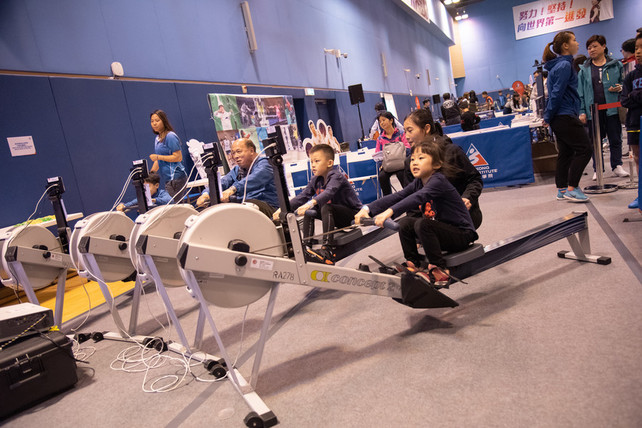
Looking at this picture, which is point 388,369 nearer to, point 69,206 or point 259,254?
point 259,254

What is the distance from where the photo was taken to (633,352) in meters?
1.93

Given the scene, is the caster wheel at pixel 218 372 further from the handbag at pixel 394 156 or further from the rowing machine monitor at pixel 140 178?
the handbag at pixel 394 156

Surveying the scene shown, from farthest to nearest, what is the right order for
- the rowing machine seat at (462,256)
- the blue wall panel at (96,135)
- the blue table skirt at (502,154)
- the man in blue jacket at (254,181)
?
the blue table skirt at (502,154) < the blue wall panel at (96,135) < the man in blue jacket at (254,181) < the rowing machine seat at (462,256)

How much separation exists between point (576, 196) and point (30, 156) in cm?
617

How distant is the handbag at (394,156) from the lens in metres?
5.88

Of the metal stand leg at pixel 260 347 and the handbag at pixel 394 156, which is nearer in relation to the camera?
the metal stand leg at pixel 260 347

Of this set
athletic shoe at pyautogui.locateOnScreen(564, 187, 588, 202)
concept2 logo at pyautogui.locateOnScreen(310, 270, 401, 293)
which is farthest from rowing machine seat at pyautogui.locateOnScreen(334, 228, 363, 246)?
athletic shoe at pyautogui.locateOnScreen(564, 187, 588, 202)

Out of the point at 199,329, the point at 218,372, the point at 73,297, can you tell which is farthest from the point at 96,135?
the point at 218,372

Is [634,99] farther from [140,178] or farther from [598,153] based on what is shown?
[140,178]

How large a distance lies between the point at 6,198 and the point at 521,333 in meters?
5.26

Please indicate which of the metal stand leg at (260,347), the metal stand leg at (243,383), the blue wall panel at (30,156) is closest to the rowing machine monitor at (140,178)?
the metal stand leg at (243,383)

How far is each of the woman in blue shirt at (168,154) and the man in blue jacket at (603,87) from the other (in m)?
5.04

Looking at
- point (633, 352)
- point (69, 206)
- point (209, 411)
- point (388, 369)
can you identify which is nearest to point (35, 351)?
point (209, 411)

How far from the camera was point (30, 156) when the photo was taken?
5164 mm
